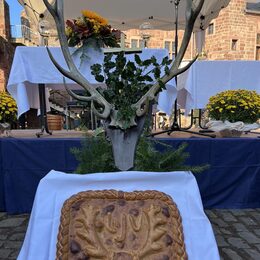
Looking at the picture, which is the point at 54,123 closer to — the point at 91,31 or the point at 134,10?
the point at 91,31

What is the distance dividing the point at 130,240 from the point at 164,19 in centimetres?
421

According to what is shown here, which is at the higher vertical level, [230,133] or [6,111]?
[6,111]

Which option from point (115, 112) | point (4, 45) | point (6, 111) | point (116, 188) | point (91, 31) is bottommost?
point (116, 188)

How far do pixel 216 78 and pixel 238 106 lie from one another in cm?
56

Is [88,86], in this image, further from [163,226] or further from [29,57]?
[29,57]

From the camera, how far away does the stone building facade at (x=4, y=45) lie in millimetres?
9586

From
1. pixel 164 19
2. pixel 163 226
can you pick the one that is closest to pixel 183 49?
pixel 163 226

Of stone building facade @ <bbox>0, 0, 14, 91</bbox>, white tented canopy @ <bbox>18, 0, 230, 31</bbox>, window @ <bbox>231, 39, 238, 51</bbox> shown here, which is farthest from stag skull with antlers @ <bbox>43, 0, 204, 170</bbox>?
window @ <bbox>231, 39, 238, 51</bbox>

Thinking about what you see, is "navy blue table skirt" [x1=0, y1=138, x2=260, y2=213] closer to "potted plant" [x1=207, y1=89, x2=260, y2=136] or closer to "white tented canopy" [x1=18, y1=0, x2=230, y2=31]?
"potted plant" [x1=207, y1=89, x2=260, y2=136]

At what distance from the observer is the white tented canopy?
3.51 metres

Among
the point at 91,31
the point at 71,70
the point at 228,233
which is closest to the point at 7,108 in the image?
the point at 91,31

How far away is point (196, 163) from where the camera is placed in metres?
2.76

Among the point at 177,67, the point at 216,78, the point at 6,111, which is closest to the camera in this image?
the point at 177,67

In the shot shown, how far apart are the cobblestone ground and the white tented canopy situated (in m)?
2.43
